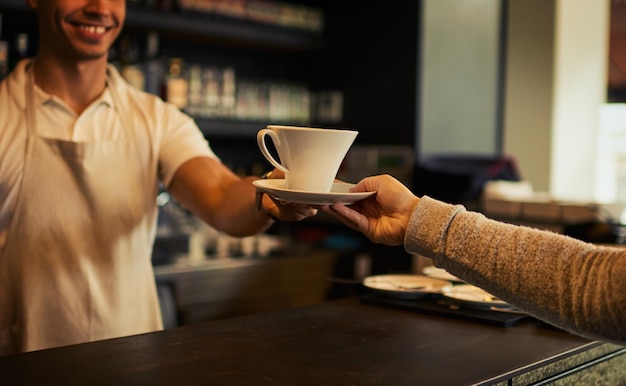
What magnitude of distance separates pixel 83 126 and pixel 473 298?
3.41 ft

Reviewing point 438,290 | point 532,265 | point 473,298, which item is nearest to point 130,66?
point 438,290

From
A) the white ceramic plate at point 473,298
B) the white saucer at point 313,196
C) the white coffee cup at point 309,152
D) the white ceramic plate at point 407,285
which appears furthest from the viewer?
the white ceramic plate at point 407,285

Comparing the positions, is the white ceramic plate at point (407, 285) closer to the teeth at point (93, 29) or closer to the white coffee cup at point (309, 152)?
the white coffee cup at point (309, 152)

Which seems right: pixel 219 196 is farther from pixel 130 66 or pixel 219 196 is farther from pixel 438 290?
pixel 130 66

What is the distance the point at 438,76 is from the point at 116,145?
106 inches

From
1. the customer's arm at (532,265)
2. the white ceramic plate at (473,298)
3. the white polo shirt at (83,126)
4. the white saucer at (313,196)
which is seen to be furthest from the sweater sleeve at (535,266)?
the white polo shirt at (83,126)

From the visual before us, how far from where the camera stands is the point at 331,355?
135cm

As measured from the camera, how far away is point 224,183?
1.98 meters

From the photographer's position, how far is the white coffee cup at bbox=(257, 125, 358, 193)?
142cm

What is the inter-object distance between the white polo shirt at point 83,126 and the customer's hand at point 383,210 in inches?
27.4

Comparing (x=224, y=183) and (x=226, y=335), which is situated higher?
(x=224, y=183)

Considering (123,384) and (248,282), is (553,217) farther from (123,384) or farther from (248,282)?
(123,384)

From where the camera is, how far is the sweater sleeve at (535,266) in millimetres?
1147

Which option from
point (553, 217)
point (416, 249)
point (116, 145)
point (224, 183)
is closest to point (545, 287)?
point (416, 249)
